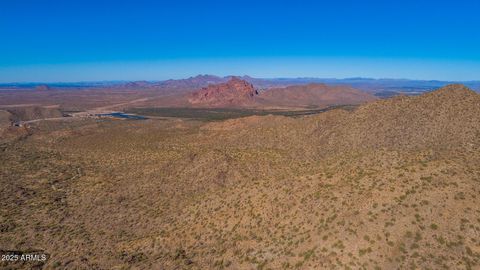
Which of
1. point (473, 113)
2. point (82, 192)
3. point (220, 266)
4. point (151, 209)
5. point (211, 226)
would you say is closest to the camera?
point (220, 266)

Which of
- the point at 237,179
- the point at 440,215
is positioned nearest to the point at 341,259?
the point at 440,215

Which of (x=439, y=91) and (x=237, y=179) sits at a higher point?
(x=439, y=91)

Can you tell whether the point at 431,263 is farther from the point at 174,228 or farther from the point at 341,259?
the point at 174,228

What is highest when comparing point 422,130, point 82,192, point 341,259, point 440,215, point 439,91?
point 439,91

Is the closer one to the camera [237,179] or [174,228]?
[174,228]

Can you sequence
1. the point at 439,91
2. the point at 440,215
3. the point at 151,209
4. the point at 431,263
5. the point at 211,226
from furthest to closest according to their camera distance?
the point at 439,91 < the point at 151,209 < the point at 211,226 < the point at 440,215 < the point at 431,263

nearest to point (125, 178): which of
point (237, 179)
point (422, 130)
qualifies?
point (237, 179)
